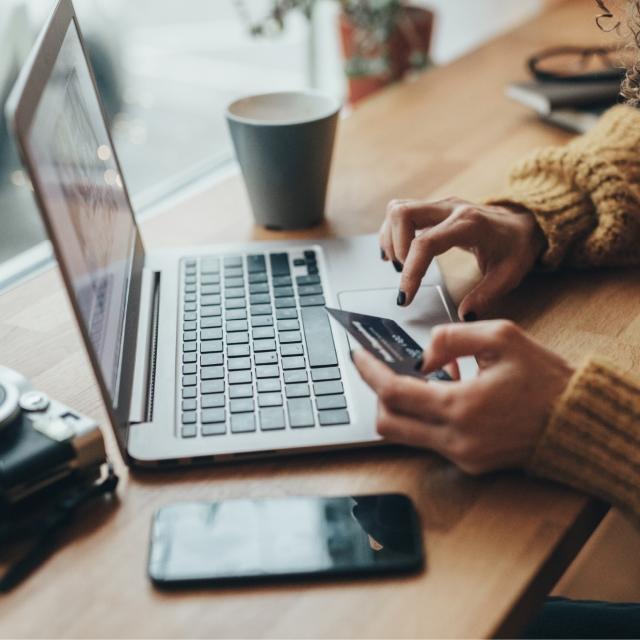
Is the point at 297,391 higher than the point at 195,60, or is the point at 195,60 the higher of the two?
the point at 297,391

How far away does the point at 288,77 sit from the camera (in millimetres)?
2348

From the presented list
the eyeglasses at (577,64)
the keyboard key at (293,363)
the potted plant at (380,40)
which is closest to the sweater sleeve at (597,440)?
the keyboard key at (293,363)

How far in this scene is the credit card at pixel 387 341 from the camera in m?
0.62

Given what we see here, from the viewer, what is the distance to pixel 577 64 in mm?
1383

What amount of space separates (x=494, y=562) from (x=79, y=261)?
36cm

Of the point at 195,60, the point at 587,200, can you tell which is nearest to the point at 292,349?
the point at 587,200

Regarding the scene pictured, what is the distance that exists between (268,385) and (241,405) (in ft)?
0.11

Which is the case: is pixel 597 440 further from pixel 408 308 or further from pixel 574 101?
pixel 574 101

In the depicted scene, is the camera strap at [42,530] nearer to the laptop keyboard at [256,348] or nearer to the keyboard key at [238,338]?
the laptop keyboard at [256,348]

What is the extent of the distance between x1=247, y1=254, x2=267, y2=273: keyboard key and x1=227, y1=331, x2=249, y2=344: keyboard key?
0.12 meters

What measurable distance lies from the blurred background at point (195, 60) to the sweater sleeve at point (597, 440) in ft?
2.01

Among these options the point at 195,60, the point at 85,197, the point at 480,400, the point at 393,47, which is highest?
the point at 85,197

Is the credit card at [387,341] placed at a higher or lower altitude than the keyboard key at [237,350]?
higher

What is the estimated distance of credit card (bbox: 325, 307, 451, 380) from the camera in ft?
2.02
